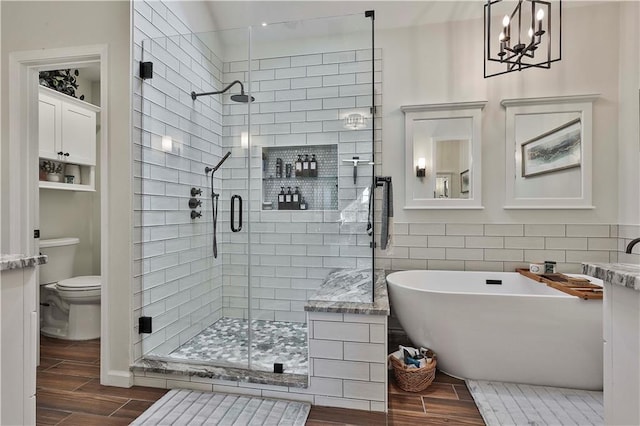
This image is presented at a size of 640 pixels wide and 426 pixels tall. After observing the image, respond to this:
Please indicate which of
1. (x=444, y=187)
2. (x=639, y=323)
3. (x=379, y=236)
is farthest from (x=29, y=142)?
(x=639, y=323)

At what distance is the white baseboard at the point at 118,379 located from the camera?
7.39 ft

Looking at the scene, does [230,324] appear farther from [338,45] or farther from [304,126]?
[338,45]

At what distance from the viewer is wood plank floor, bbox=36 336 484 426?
1876 mm

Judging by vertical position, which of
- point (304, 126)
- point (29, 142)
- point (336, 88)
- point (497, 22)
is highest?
point (497, 22)

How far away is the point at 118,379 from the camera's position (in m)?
2.26

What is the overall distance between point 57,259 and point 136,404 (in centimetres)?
206

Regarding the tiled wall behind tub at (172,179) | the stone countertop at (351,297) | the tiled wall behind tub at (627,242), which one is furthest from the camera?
the tiled wall behind tub at (627,242)

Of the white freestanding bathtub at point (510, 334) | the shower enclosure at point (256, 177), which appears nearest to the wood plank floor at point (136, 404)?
the white freestanding bathtub at point (510, 334)

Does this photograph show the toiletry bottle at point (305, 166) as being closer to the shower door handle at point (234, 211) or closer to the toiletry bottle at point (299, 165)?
the toiletry bottle at point (299, 165)

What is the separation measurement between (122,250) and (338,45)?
224 cm

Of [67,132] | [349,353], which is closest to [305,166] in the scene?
[349,353]

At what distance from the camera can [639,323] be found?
1005mm

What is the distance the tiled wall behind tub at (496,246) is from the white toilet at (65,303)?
104 inches

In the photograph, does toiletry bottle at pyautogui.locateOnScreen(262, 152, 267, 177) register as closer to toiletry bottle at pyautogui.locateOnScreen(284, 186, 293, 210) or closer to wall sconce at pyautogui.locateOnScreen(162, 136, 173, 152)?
toiletry bottle at pyautogui.locateOnScreen(284, 186, 293, 210)
